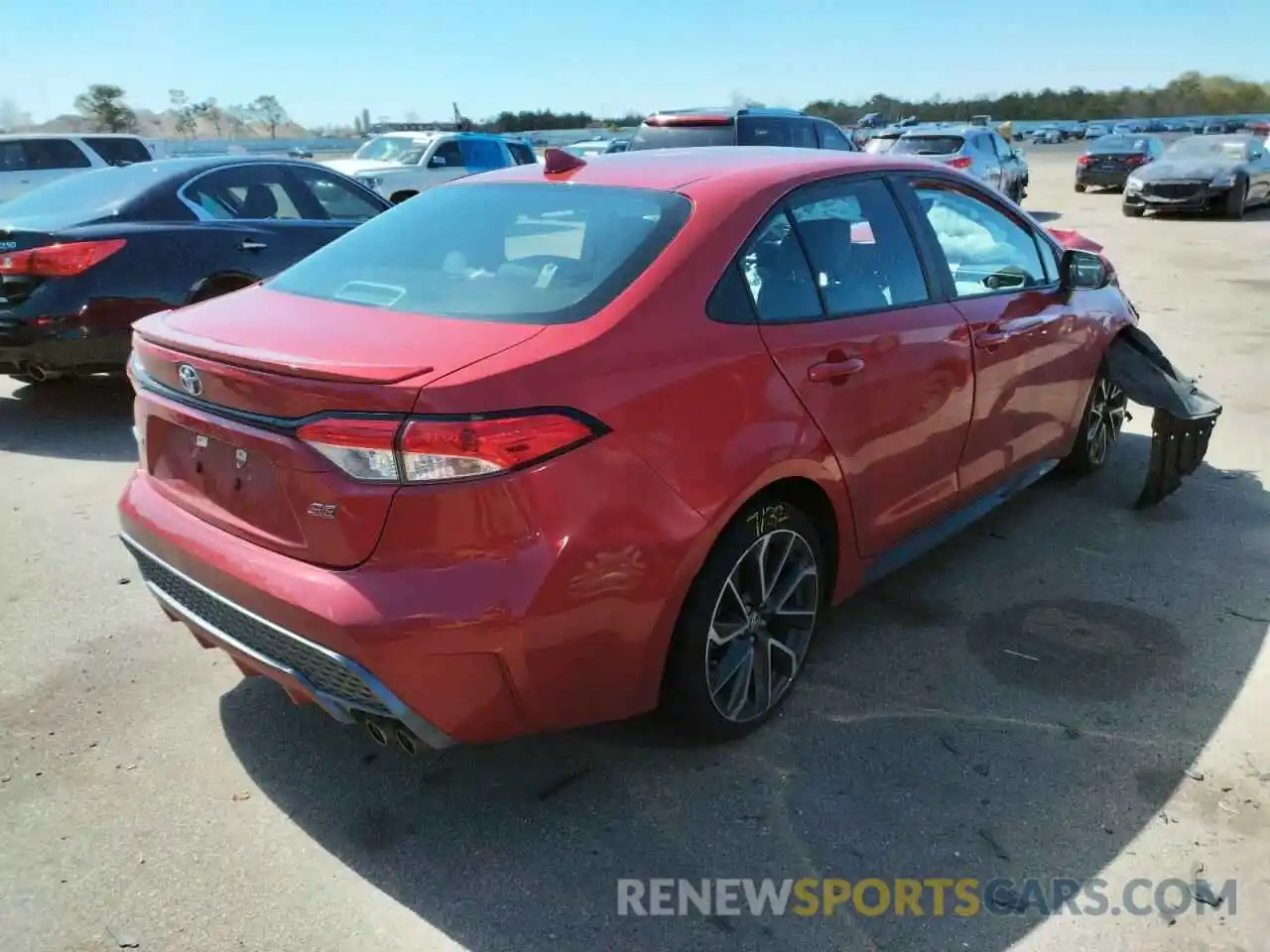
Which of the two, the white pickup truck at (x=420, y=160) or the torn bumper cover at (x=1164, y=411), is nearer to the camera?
the torn bumper cover at (x=1164, y=411)

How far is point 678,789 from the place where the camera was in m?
2.83

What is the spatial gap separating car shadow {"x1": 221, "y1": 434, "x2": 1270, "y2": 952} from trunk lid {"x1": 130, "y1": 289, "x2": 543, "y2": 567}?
84 cm

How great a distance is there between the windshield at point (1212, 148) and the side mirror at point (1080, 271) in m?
18.0

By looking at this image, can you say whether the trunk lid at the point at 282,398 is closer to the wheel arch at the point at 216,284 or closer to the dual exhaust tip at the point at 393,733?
the dual exhaust tip at the point at 393,733

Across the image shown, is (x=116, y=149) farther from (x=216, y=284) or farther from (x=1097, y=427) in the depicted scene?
(x=1097, y=427)

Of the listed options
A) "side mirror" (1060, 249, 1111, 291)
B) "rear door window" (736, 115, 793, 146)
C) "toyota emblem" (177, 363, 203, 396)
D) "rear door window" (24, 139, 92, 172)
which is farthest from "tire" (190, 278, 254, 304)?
"rear door window" (24, 139, 92, 172)

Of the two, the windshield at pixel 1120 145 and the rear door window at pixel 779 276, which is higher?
the rear door window at pixel 779 276

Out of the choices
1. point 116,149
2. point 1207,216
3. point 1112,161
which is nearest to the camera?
point 116,149

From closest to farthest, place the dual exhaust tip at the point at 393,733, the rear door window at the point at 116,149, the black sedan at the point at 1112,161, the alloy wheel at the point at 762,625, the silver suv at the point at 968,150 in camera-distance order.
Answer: the dual exhaust tip at the point at 393,733, the alloy wheel at the point at 762,625, the rear door window at the point at 116,149, the silver suv at the point at 968,150, the black sedan at the point at 1112,161

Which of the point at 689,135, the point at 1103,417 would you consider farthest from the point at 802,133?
the point at 1103,417

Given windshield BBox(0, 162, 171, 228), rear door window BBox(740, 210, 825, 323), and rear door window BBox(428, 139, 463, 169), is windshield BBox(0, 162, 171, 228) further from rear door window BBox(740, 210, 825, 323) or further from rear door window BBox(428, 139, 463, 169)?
rear door window BBox(428, 139, 463, 169)

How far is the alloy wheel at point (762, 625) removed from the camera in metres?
2.87

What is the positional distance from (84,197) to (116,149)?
10807 mm

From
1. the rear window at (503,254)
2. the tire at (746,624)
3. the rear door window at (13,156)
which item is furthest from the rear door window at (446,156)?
the tire at (746,624)
